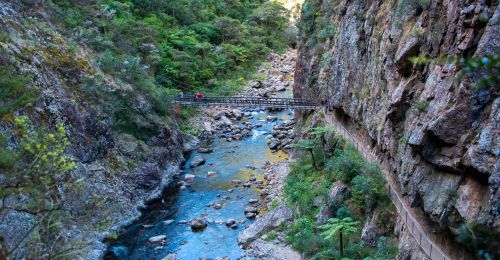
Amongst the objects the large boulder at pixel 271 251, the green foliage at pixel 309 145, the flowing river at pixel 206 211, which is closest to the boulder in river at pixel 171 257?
the flowing river at pixel 206 211

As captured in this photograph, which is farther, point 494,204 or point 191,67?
point 191,67

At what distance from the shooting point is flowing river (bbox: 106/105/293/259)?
21297 mm

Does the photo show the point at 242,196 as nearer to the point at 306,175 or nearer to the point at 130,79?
the point at 306,175

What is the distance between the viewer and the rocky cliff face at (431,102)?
11375 millimetres

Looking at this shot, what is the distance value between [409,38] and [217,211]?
1414 centimetres

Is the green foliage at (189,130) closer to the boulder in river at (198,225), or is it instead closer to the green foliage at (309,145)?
the green foliage at (309,145)

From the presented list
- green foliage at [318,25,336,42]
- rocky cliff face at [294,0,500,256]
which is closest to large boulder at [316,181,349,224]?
rocky cliff face at [294,0,500,256]

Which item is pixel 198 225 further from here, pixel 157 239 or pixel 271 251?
pixel 271 251

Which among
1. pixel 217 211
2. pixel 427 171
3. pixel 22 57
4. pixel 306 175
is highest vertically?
pixel 22 57

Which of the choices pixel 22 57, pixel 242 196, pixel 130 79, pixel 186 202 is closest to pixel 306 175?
pixel 242 196

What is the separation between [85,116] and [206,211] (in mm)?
8997

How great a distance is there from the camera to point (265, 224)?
875 inches

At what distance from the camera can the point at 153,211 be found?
25.3 meters

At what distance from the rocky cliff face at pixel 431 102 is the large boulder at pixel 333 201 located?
255cm
